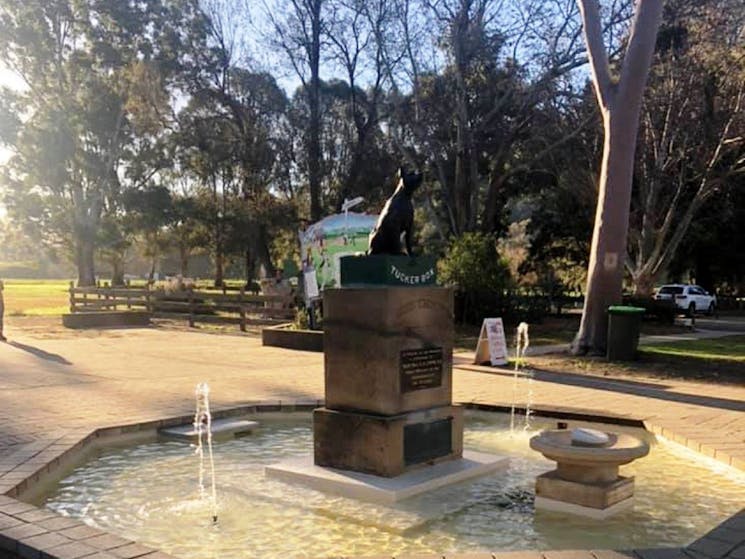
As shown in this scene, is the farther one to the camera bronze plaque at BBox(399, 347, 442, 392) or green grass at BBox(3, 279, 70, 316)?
green grass at BBox(3, 279, 70, 316)

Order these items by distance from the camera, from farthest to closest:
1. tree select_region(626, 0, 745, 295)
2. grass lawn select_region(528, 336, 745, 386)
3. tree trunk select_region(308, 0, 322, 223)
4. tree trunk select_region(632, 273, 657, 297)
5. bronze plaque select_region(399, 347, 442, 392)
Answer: tree trunk select_region(308, 0, 322, 223), tree trunk select_region(632, 273, 657, 297), tree select_region(626, 0, 745, 295), grass lawn select_region(528, 336, 745, 386), bronze plaque select_region(399, 347, 442, 392)

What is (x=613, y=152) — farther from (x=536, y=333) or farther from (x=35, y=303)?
(x=35, y=303)

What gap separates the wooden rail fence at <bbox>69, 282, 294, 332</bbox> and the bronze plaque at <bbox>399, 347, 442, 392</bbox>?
1515cm

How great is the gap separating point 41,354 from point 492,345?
29.5 ft

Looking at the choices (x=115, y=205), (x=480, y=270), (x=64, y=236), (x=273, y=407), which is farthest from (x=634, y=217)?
(x=64, y=236)

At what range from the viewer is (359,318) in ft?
19.0

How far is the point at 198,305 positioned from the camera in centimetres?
2300

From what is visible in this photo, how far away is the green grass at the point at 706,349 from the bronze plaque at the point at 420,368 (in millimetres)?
9654

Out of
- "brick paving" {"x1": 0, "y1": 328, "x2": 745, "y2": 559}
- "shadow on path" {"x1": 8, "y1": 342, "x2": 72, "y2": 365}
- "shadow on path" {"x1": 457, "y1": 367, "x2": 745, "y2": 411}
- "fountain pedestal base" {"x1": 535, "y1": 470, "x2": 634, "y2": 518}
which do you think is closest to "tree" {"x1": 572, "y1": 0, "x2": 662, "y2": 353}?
"shadow on path" {"x1": 457, "y1": 367, "x2": 745, "y2": 411}

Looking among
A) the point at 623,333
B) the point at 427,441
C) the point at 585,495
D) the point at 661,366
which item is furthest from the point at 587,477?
the point at 623,333

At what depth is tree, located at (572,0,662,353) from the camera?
13383 mm

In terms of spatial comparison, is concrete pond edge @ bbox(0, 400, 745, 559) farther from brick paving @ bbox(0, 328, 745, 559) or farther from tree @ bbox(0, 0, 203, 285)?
tree @ bbox(0, 0, 203, 285)

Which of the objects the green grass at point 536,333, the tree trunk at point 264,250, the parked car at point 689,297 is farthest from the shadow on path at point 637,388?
the tree trunk at point 264,250

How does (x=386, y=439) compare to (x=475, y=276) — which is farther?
(x=475, y=276)
